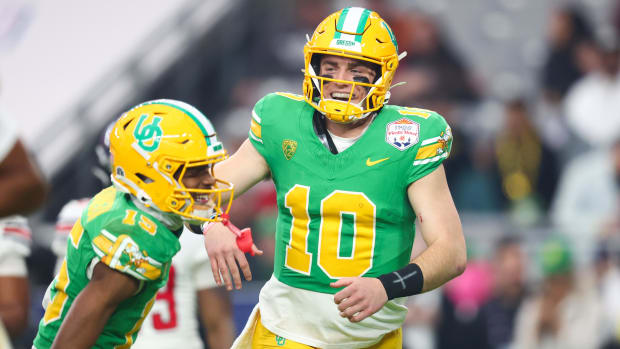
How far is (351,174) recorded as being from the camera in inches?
155

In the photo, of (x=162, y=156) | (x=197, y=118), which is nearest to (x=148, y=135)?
(x=162, y=156)

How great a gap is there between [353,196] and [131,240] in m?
0.89

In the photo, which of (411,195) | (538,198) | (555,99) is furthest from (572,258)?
(411,195)

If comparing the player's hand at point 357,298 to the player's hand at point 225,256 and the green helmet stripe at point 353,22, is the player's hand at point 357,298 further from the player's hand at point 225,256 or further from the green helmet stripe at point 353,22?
the green helmet stripe at point 353,22

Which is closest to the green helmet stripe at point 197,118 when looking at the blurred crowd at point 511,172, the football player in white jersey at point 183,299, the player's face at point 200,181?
the player's face at point 200,181

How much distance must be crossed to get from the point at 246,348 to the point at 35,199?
52.5 inches

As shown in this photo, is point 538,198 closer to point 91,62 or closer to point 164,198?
point 91,62

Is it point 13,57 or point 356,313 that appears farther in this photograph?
point 13,57

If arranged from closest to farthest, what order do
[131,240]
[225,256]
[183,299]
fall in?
[131,240], [225,256], [183,299]

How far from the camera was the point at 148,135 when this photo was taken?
11.7 ft

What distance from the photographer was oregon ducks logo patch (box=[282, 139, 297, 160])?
13.2 ft

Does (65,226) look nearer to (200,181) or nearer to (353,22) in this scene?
(200,181)

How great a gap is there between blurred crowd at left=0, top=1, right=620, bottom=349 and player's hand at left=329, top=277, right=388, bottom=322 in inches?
172

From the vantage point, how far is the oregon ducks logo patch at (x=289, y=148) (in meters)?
4.03
